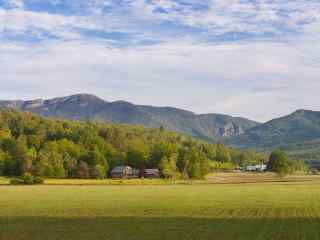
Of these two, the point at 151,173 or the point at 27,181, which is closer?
the point at 27,181

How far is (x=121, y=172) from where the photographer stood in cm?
17412

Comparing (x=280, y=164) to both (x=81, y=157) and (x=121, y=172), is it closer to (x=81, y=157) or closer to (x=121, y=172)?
(x=121, y=172)

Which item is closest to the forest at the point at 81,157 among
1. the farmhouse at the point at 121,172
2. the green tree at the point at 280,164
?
the farmhouse at the point at 121,172

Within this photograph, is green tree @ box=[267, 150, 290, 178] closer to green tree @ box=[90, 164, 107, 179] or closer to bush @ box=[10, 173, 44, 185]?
green tree @ box=[90, 164, 107, 179]

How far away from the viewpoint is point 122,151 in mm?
198000
